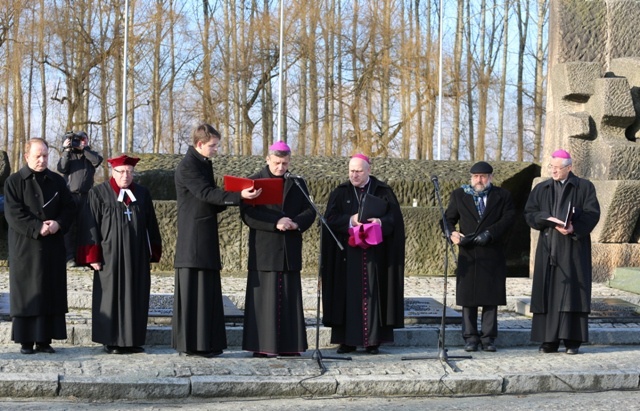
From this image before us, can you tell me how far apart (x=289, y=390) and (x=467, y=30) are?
29.8 m

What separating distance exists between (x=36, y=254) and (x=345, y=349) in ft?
8.69

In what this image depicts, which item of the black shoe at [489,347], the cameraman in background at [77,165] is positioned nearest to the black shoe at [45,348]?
the black shoe at [489,347]

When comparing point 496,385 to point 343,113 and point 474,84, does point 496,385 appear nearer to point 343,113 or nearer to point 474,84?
point 343,113

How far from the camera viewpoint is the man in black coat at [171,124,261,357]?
27.9ft

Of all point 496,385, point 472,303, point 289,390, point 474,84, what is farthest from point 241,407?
point 474,84

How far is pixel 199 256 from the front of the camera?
8.54 meters

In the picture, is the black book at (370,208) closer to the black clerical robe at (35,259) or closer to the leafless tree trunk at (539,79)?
the black clerical robe at (35,259)

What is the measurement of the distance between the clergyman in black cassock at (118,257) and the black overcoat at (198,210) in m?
0.38

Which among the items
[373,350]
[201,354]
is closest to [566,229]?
→ [373,350]

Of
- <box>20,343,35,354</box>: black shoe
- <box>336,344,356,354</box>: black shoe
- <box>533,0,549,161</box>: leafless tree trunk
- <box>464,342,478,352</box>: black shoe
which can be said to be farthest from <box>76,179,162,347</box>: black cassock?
<box>533,0,549,161</box>: leafless tree trunk

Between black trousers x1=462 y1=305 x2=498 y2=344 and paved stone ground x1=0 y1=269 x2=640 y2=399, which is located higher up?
black trousers x1=462 y1=305 x2=498 y2=344

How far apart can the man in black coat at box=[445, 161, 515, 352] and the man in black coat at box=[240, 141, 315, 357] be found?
143cm

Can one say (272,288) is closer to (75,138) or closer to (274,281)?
(274,281)

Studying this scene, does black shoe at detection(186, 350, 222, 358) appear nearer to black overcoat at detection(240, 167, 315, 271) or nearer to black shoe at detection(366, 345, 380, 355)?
black overcoat at detection(240, 167, 315, 271)
